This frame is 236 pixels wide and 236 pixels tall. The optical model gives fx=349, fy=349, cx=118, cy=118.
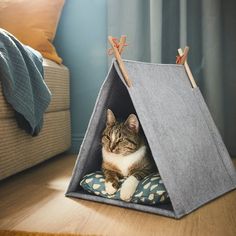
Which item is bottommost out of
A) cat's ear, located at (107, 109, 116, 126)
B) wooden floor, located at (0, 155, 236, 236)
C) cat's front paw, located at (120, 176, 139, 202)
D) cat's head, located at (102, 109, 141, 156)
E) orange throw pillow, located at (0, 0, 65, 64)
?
wooden floor, located at (0, 155, 236, 236)

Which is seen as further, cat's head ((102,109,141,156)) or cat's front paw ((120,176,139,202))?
cat's head ((102,109,141,156))

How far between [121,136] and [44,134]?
65 cm

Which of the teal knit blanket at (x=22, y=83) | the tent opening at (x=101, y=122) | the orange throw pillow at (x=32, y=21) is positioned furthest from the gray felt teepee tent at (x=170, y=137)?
the orange throw pillow at (x=32, y=21)

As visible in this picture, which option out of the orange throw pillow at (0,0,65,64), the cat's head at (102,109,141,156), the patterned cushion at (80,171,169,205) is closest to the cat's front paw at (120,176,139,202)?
the patterned cushion at (80,171,169,205)

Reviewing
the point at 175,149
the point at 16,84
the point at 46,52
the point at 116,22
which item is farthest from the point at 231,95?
the point at 16,84

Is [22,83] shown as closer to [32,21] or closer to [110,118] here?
[110,118]

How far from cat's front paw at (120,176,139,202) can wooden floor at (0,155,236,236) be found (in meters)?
0.05

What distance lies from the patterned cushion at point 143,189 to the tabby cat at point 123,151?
0.04 m

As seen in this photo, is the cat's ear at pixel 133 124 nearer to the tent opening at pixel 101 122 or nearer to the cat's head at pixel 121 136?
the cat's head at pixel 121 136

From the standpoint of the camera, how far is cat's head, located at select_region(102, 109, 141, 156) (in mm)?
1371

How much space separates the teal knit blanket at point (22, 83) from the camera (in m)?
1.42

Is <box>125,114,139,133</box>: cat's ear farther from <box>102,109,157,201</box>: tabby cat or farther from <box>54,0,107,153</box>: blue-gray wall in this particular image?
<box>54,0,107,153</box>: blue-gray wall

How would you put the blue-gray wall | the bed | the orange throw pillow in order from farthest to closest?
the blue-gray wall < the orange throw pillow < the bed

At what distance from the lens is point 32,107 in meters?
1.51
